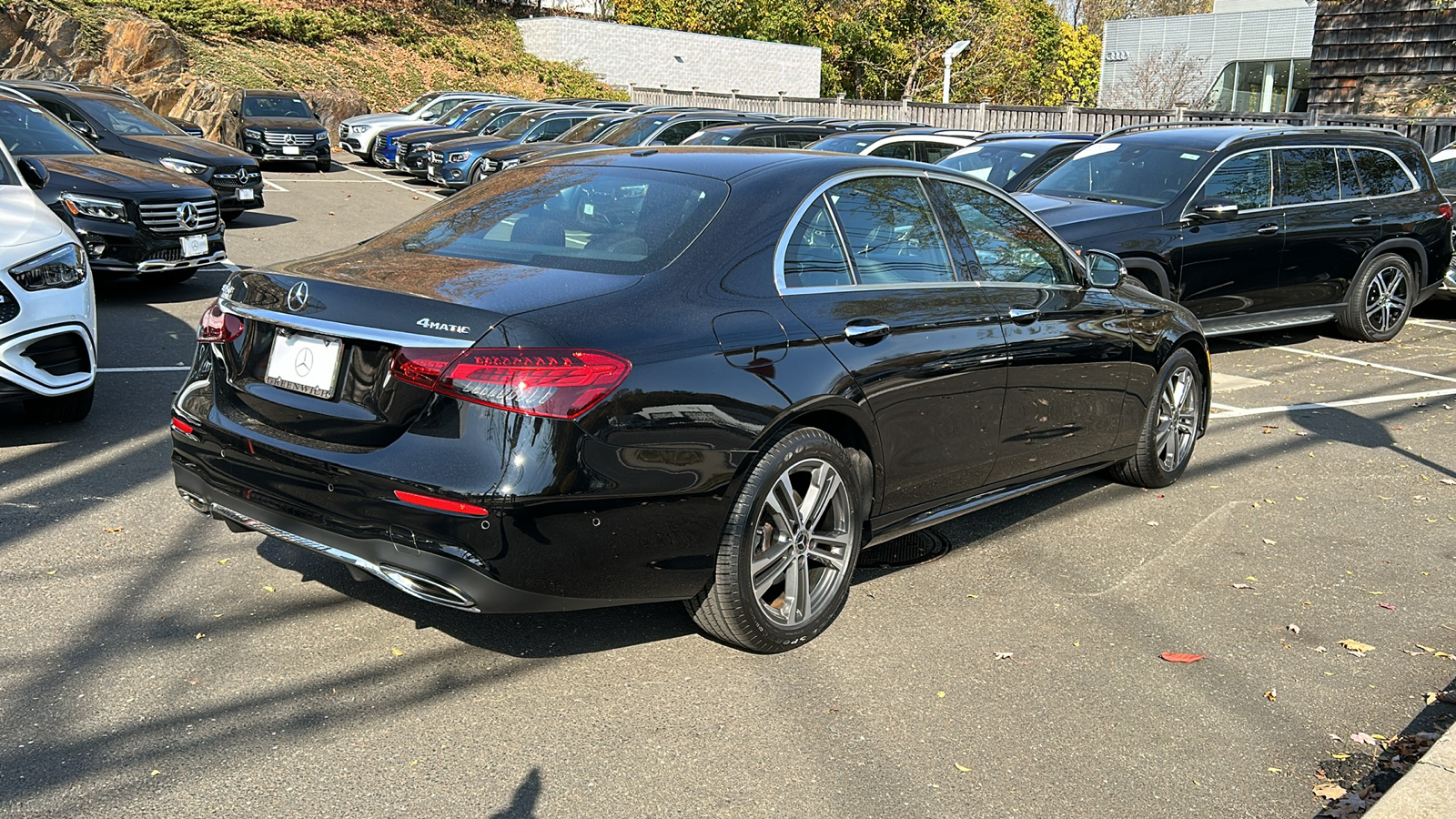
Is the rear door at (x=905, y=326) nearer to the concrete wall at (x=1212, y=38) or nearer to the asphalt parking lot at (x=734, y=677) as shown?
the asphalt parking lot at (x=734, y=677)

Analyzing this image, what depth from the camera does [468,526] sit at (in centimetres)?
365

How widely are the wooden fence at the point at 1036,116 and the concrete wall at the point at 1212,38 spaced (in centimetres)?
865

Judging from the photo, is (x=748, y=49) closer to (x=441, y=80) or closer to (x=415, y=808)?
(x=441, y=80)

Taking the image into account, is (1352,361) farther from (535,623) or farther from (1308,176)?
(535,623)

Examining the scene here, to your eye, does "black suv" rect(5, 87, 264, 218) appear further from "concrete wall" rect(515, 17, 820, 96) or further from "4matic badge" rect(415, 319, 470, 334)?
"concrete wall" rect(515, 17, 820, 96)

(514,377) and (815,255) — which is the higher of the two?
(815,255)

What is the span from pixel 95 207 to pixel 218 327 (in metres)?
7.41

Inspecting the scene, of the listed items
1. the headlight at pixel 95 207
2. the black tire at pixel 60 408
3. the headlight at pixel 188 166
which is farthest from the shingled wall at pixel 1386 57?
the black tire at pixel 60 408

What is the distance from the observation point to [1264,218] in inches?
405

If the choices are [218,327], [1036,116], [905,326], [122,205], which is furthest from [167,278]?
[1036,116]

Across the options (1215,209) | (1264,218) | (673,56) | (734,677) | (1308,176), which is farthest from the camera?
(673,56)

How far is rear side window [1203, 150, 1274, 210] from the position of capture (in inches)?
400

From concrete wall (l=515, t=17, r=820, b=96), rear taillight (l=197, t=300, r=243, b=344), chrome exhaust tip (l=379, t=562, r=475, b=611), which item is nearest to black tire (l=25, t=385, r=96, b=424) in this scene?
rear taillight (l=197, t=300, r=243, b=344)

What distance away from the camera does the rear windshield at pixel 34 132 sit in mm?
11430
